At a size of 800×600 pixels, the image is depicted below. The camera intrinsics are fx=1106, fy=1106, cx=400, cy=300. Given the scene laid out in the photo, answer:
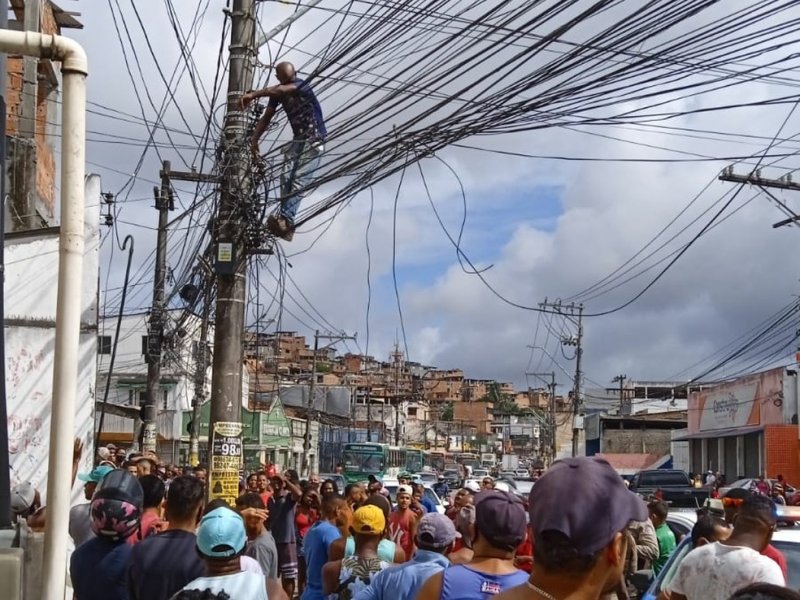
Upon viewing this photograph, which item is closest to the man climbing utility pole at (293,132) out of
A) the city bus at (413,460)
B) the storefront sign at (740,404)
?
the storefront sign at (740,404)

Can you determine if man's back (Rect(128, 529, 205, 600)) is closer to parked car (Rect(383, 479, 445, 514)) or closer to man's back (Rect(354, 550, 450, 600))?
man's back (Rect(354, 550, 450, 600))

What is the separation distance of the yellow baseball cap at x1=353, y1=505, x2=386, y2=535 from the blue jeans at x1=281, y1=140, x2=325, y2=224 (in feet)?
21.1

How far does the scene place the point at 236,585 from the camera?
177 inches

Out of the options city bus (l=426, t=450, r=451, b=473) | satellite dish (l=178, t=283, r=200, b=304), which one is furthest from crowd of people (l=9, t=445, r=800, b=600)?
city bus (l=426, t=450, r=451, b=473)

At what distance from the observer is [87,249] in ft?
44.6

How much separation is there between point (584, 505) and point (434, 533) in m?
3.03

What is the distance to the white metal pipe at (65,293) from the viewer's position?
496 centimetres

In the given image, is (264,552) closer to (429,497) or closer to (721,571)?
(721,571)

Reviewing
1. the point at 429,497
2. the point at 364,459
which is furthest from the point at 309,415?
the point at 429,497

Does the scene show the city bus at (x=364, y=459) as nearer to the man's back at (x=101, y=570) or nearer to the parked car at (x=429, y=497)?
the parked car at (x=429, y=497)

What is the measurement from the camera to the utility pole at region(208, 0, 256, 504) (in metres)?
11.6

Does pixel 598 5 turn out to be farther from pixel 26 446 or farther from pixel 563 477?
pixel 26 446

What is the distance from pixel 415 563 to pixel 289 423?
54.7m

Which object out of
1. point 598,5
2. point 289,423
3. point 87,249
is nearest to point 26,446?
point 87,249
